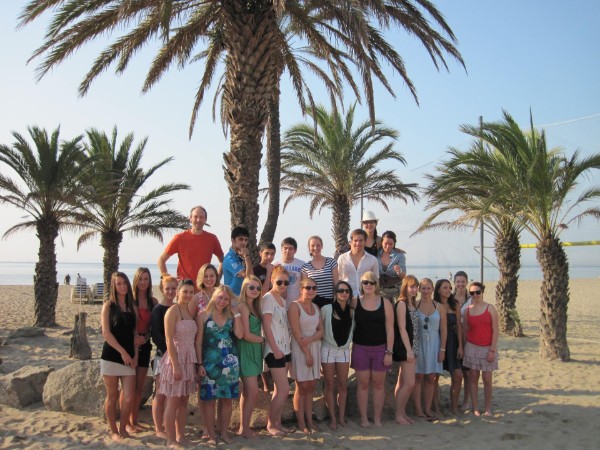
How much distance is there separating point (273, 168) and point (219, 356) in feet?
28.9

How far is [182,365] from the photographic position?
5.34m

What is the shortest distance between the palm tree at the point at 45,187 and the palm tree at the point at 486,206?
32.2 ft

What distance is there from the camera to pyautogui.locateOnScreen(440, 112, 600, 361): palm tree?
10531 mm

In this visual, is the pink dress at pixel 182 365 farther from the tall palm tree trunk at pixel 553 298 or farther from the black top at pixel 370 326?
the tall palm tree trunk at pixel 553 298

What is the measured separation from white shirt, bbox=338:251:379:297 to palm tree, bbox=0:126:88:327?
1099cm

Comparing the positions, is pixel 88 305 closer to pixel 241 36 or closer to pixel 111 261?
pixel 111 261

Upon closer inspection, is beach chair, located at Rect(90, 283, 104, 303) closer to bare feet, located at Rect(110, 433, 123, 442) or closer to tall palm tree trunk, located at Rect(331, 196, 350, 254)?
tall palm tree trunk, located at Rect(331, 196, 350, 254)

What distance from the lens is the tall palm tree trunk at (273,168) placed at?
13.6m

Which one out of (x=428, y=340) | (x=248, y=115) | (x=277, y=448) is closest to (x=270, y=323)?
(x=277, y=448)

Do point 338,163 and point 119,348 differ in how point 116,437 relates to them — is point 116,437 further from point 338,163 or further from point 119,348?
point 338,163

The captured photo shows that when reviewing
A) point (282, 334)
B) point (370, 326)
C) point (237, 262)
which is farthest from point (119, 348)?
point (370, 326)

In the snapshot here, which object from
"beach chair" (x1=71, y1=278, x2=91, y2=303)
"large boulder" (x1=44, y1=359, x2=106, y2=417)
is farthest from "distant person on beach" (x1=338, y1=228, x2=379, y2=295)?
"beach chair" (x1=71, y1=278, x2=91, y2=303)

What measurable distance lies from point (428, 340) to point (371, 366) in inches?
34.0

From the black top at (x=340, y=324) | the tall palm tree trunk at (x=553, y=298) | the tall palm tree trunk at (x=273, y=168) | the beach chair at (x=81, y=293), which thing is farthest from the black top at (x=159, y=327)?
the beach chair at (x=81, y=293)
